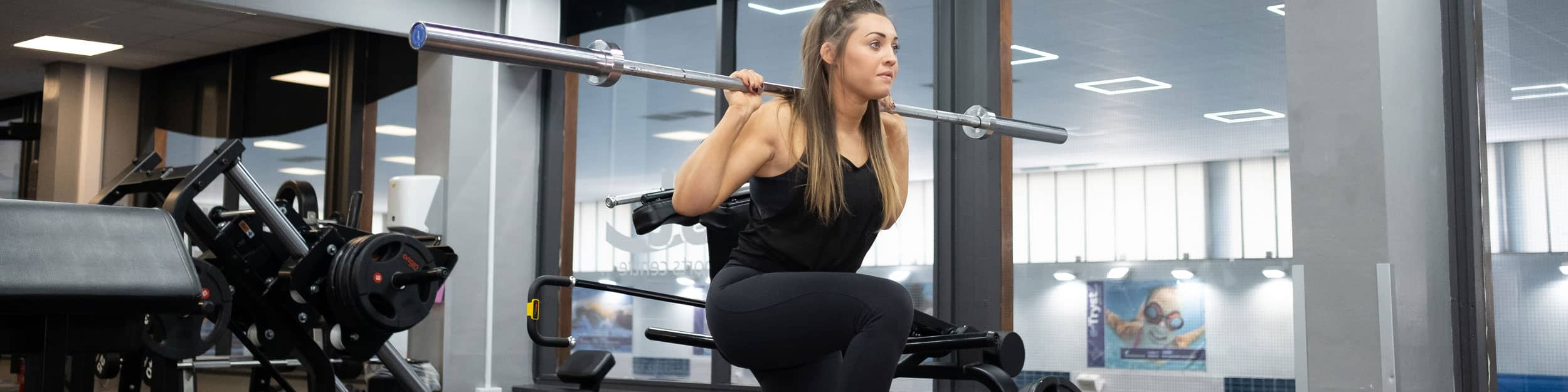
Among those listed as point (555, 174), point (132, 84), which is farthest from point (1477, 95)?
point (132, 84)

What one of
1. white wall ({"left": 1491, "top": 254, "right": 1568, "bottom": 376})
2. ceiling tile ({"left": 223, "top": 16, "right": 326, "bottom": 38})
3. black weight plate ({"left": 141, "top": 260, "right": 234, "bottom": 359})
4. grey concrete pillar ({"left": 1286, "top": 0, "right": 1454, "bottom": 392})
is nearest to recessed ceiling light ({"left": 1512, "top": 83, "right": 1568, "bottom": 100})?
grey concrete pillar ({"left": 1286, "top": 0, "right": 1454, "bottom": 392})

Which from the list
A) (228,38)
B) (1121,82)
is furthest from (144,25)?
(1121,82)

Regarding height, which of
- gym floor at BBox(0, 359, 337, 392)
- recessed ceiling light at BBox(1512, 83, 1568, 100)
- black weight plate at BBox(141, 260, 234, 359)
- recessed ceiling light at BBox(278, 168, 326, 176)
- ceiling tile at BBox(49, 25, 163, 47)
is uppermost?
ceiling tile at BBox(49, 25, 163, 47)

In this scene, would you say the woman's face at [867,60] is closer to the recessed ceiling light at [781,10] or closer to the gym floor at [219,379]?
the recessed ceiling light at [781,10]

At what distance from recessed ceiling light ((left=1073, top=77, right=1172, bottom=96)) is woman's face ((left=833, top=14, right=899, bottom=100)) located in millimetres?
1991

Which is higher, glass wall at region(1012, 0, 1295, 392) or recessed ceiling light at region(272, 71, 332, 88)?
recessed ceiling light at region(272, 71, 332, 88)

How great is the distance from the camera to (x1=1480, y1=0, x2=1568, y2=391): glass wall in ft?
8.95

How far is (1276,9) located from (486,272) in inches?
157

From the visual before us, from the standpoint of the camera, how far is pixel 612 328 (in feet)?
19.1

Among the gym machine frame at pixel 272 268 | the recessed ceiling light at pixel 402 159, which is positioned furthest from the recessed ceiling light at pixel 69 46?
the gym machine frame at pixel 272 268

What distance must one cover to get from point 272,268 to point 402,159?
270 centimetres

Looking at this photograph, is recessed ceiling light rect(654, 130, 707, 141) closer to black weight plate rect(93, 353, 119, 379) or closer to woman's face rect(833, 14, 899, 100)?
black weight plate rect(93, 353, 119, 379)

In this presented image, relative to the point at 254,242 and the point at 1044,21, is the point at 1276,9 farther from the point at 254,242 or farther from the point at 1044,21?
the point at 254,242

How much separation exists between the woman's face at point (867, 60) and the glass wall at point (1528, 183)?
185 cm
